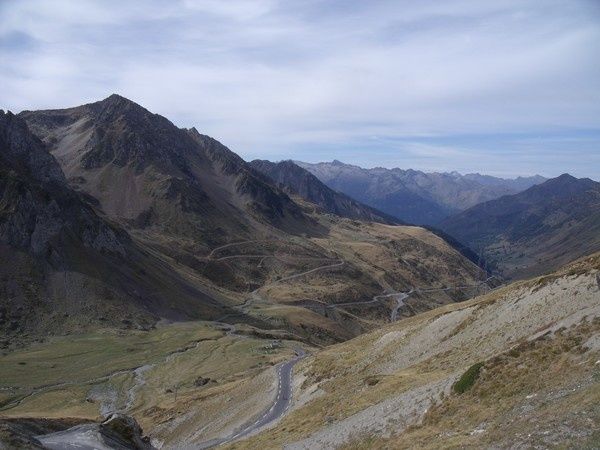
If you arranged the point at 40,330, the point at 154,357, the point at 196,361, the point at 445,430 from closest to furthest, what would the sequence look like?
the point at 445,430
the point at 196,361
the point at 154,357
the point at 40,330

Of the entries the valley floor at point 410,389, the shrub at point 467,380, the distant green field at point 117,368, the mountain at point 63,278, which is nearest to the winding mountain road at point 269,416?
the valley floor at point 410,389

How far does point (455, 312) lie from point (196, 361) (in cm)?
7482

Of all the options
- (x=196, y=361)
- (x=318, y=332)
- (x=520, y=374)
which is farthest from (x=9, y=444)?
(x=318, y=332)

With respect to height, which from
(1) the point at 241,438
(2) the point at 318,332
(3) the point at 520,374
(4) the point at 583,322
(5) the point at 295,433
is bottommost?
(2) the point at 318,332

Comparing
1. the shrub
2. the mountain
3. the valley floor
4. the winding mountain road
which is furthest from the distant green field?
the shrub

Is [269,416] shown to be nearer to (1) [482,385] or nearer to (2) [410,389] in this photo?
(2) [410,389]

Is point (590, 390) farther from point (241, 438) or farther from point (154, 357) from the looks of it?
point (154, 357)

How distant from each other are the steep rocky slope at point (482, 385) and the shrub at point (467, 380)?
6 cm

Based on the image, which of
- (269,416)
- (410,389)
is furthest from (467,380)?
(269,416)

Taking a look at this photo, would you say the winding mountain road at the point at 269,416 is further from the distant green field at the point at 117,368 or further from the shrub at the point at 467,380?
the distant green field at the point at 117,368

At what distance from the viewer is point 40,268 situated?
171 m

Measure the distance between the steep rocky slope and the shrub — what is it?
0.21 ft

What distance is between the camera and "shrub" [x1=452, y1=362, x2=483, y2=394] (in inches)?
1324

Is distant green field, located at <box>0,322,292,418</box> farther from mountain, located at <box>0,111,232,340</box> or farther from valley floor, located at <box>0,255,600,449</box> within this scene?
mountain, located at <box>0,111,232,340</box>
